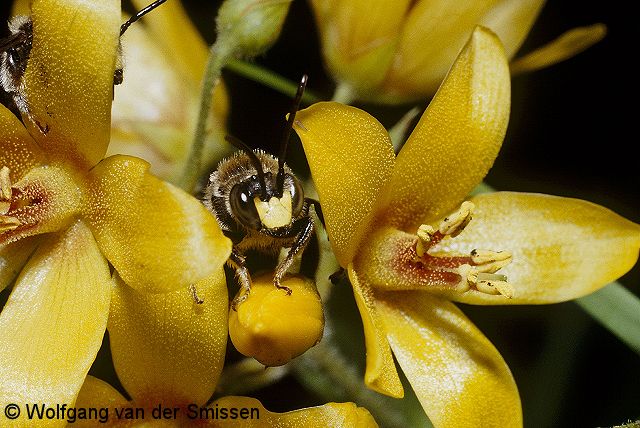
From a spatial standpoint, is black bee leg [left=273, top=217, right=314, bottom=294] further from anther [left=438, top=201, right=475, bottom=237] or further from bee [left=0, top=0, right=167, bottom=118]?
bee [left=0, top=0, right=167, bottom=118]

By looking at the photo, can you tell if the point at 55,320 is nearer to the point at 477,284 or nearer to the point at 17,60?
the point at 17,60

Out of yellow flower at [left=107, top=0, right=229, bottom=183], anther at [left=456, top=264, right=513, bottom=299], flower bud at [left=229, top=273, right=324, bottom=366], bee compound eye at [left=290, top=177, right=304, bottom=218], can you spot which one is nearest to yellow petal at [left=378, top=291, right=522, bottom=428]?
anther at [left=456, top=264, right=513, bottom=299]

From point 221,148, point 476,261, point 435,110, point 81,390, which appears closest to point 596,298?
point 476,261

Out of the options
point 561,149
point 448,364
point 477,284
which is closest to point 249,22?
point 477,284

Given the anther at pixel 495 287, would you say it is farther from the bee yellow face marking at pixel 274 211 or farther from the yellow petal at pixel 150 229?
the yellow petal at pixel 150 229

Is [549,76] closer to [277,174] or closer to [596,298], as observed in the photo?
[596,298]

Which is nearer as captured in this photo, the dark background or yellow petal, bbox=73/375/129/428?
yellow petal, bbox=73/375/129/428
